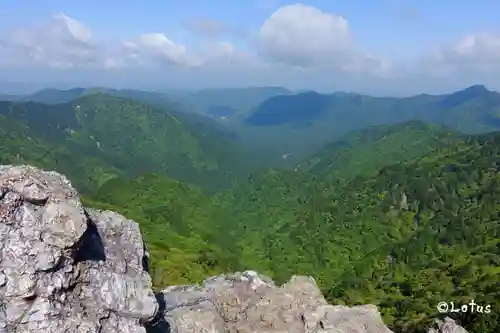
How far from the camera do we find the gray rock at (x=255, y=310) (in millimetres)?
40469

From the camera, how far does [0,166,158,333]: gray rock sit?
1021 inches

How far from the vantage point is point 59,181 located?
3080 cm

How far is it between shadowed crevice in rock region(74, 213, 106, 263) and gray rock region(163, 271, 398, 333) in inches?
394

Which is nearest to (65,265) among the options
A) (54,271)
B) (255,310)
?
(54,271)

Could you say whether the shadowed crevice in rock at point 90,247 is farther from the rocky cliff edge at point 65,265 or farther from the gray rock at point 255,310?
the gray rock at point 255,310

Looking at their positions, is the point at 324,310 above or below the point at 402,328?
above

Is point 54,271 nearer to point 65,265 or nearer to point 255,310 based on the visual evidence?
point 65,265

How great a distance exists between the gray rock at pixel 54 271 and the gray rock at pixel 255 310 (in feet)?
32.5

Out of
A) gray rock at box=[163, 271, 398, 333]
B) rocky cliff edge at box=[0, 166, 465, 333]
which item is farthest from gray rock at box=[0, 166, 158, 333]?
gray rock at box=[163, 271, 398, 333]

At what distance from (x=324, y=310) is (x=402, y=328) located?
464 feet

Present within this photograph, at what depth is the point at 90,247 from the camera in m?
31.1

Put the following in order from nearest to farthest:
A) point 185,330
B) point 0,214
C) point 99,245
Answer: point 0,214, point 99,245, point 185,330

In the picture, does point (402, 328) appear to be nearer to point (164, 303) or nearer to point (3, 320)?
point (164, 303)

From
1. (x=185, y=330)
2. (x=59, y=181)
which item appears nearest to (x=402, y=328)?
(x=185, y=330)
